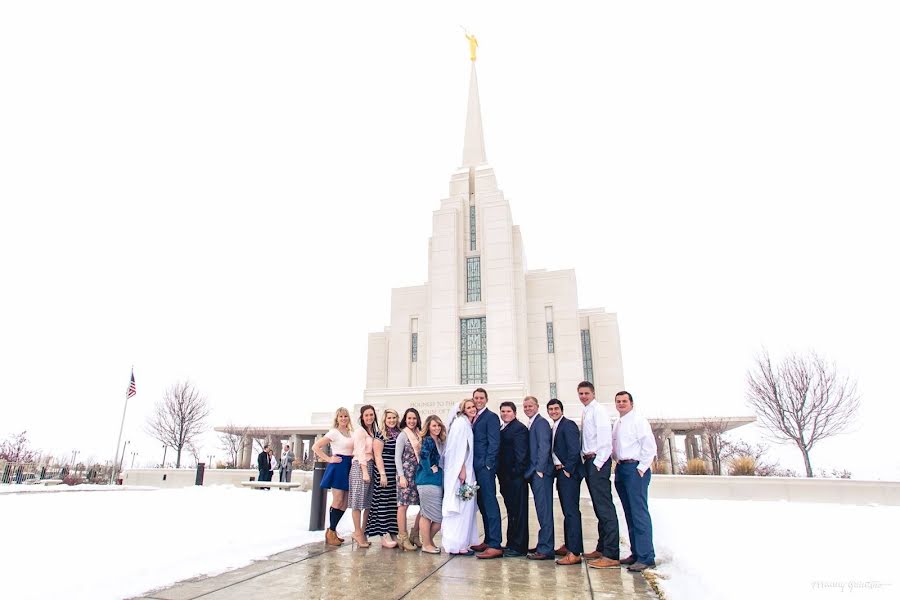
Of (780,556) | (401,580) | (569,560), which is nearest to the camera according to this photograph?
(780,556)

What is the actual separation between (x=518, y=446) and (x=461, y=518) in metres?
1.04

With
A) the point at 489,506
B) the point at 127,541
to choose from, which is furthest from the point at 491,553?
the point at 127,541

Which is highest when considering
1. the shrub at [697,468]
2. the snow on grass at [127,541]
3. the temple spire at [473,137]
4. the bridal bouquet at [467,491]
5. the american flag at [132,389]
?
the temple spire at [473,137]

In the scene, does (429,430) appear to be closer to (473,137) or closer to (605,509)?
(605,509)

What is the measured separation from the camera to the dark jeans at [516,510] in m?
5.44

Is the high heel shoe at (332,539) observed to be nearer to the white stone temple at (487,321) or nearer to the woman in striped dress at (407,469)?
the woman in striped dress at (407,469)

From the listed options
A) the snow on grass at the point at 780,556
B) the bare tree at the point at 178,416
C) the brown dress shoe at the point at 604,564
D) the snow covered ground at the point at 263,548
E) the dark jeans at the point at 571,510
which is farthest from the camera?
the bare tree at the point at 178,416

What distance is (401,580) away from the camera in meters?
4.07

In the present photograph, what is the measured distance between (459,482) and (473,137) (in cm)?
3890

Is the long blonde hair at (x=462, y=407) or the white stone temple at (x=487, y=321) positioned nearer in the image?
the long blonde hair at (x=462, y=407)

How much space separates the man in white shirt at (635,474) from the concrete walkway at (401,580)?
403 millimetres

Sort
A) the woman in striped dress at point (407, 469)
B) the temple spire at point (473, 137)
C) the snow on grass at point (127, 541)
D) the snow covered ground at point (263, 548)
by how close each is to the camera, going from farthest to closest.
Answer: the temple spire at point (473, 137) → the woman in striped dress at point (407, 469) → the snow on grass at point (127, 541) → the snow covered ground at point (263, 548)

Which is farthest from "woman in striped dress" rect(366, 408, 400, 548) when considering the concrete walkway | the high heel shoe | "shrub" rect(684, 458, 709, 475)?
"shrub" rect(684, 458, 709, 475)

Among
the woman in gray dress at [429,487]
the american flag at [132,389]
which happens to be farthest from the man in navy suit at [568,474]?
the american flag at [132,389]
